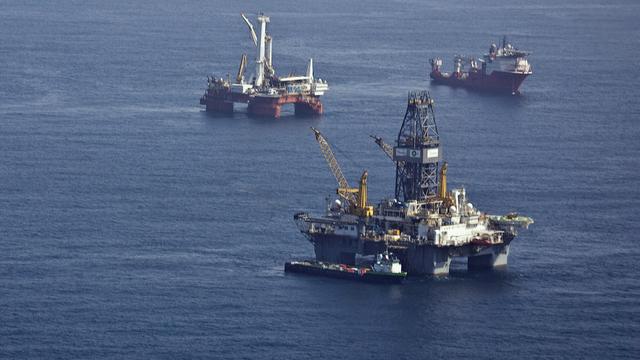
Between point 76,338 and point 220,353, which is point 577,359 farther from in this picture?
point 76,338

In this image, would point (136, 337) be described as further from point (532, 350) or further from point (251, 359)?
point (532, 350)

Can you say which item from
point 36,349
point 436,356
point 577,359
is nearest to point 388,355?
point 436,356

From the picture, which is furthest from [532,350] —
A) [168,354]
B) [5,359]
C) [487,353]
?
[5,359]

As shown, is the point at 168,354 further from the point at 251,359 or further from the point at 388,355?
the point at 388,355

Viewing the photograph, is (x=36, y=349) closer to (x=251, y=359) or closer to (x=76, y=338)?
(x=76, y=338)

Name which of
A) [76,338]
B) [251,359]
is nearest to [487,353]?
[251,359]
